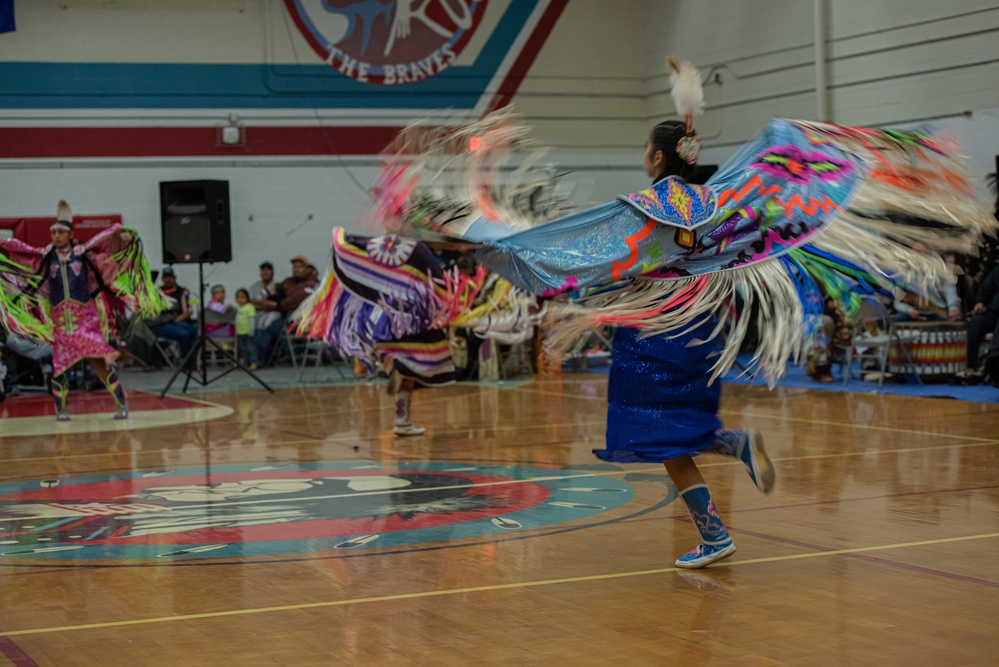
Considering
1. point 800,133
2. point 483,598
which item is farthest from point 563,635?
point 800,133

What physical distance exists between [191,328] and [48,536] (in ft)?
29.8

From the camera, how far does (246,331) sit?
536 inches

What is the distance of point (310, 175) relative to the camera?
1534 centimetres

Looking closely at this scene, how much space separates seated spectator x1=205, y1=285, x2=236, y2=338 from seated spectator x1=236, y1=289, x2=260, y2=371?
10 cm

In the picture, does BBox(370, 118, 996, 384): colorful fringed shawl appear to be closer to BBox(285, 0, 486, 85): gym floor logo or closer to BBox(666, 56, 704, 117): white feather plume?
BBox(666, 56, 704, 117): white feather plume

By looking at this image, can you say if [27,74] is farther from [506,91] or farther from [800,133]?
[800,133]

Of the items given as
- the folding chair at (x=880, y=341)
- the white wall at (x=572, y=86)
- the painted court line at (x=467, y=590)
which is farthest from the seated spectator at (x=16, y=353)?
the painted court line at (x=467, y=590)

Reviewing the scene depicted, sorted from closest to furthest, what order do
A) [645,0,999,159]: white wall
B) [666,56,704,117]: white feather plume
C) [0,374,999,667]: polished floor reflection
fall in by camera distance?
[0,374,999,667]: polished floor reflection < [666,56,704,117]: white feather plume < [645,0,999,159]: white wall

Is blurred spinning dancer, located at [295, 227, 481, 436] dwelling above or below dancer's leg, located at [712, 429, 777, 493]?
above

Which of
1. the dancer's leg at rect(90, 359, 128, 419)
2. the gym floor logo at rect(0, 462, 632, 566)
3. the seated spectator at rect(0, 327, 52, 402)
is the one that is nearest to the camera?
the gym floor logo at rect(0, 462, 632, 566)

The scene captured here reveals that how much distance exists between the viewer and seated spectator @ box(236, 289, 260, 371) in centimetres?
1361

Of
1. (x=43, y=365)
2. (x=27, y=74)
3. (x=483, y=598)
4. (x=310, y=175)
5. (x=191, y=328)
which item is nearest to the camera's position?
(x=483, y=598)

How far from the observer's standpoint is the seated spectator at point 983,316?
9602 millimetres

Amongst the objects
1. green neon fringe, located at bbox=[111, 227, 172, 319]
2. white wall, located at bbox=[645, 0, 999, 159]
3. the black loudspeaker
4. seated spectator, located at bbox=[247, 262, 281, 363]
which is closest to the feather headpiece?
green neon fringe, located at bbox=[111, 227, 172, 319]
